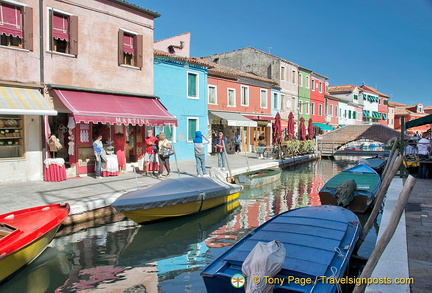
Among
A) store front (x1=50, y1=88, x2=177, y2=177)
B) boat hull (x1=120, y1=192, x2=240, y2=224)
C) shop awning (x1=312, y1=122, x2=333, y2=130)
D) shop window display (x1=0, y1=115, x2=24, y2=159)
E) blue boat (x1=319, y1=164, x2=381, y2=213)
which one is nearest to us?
boat hull (x1=120, y1=192, x2=240, y2=224)

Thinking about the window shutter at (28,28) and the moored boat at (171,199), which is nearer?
the moored boat at (171,199)

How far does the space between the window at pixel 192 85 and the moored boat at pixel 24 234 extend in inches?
542

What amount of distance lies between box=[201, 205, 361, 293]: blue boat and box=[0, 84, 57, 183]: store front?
804cm

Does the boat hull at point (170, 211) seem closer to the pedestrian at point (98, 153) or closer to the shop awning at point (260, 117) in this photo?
the pedestrian at point (98, 153)

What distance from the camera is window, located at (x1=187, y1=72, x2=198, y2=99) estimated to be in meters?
20.3

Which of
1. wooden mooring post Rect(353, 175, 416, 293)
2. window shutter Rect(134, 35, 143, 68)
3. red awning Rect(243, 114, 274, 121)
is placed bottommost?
wooden mooring post Rect(353, 175, 416, 293)

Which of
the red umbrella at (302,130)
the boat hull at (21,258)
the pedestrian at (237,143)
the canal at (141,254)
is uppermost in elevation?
the red umbrella at (302,130)

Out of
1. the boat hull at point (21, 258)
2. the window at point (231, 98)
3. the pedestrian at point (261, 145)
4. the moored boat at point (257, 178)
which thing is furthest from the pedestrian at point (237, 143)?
the boat hull at point (21, 258)

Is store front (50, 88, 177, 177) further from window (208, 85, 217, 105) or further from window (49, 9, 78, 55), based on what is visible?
window (208, 85, 217, 105)

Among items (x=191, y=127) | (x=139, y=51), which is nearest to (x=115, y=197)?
(x=139, y=51)

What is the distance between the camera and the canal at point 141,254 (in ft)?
18.8

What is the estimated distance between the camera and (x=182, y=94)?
19.8 metres

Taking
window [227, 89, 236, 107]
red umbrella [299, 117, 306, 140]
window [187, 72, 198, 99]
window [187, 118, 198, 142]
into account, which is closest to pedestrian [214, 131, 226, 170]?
window [187, 118, 198, 142]

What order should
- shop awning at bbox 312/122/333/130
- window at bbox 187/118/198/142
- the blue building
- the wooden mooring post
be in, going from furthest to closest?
shop awning at bbox 312/122/333/130 → window at bbox 187/118/198/142 → the blue building → the wooden mooring post
